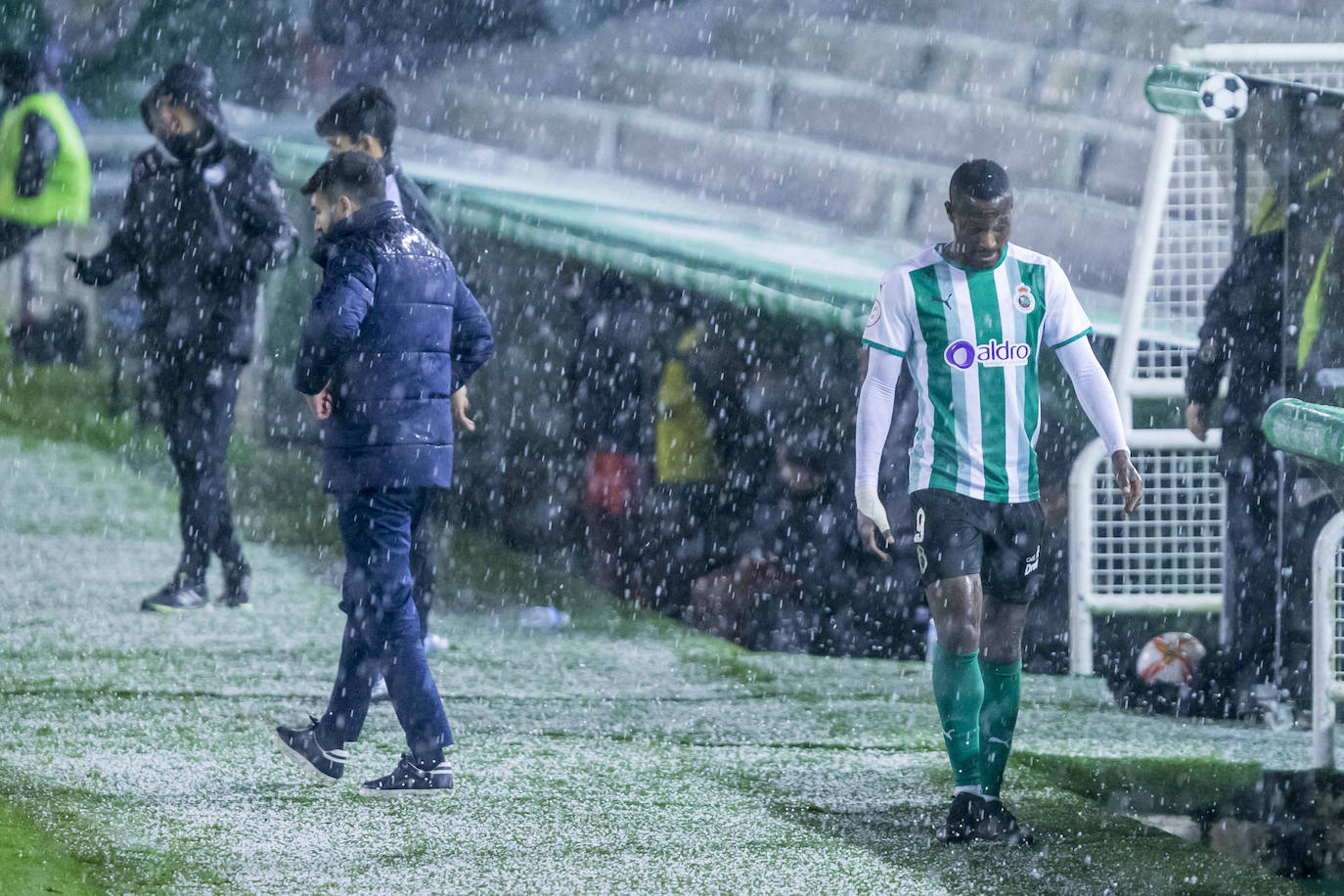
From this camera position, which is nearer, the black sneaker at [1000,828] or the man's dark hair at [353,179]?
the black sneaker at [1000,828]

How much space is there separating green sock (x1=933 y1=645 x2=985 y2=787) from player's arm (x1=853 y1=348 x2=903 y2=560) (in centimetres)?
29

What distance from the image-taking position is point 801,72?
1588 cm

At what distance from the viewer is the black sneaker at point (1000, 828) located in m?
3.93

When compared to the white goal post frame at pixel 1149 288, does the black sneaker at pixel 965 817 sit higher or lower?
lower

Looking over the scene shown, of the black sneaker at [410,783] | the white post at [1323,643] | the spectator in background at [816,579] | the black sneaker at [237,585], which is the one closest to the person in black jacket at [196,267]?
the black sneaker at [237,585]

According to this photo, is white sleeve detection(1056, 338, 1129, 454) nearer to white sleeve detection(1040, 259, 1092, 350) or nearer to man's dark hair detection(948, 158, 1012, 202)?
white sleeve detection(1040, 259, 1092, 350)

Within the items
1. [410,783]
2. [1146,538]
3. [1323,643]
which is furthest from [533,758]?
[1146,538]

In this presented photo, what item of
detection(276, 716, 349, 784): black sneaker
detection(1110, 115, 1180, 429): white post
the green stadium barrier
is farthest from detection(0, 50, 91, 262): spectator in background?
the green stadium barrier

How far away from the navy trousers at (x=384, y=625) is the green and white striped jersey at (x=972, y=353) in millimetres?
1193

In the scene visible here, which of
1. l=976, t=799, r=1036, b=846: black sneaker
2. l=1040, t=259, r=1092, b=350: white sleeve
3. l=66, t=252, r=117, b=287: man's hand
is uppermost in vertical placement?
l=1040, t=259, r=1092, b=350: white sleeve

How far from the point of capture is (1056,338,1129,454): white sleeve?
13.4 feet

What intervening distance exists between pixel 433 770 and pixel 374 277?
115 cm

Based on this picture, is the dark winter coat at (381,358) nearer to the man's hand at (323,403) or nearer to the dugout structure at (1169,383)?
the man's hand at (323,403)

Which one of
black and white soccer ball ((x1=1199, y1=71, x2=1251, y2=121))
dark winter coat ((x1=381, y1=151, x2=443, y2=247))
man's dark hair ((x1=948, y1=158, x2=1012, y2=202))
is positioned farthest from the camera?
black and white soccer ball ((x1=1199, y1=71, x2=1251, y2=121))
